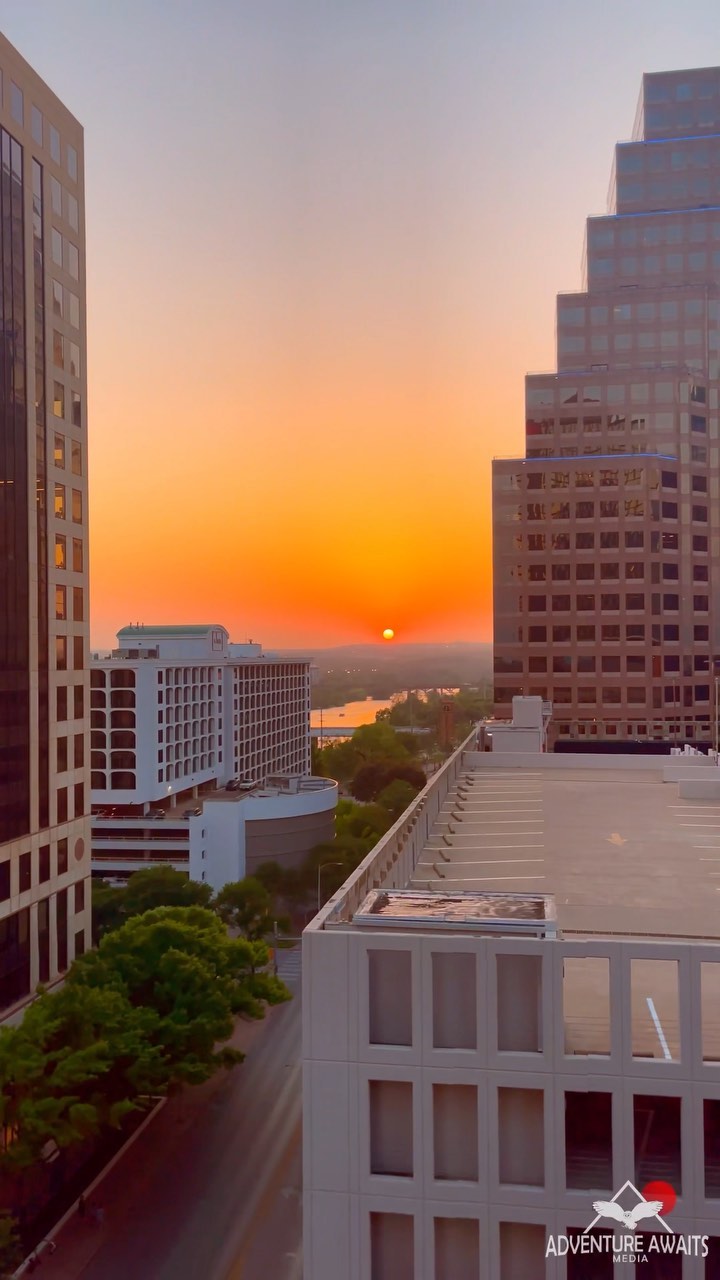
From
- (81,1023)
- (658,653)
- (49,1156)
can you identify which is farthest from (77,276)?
(658,653)

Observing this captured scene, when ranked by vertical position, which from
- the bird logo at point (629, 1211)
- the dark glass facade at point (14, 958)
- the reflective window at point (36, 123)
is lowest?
the dark glass facade at point (14, 958)

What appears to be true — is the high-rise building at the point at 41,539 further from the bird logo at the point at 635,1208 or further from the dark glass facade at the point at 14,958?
the bird logo at the point at 635,1208

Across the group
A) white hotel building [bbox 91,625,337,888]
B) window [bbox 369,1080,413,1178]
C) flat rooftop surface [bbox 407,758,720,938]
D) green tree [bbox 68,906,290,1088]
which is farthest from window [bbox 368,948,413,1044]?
white hotel building [bbox 91,625,337,888]

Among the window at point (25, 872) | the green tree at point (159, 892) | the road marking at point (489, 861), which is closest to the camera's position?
the road marking at point (489, 861)

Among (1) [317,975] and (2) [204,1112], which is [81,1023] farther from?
(1) [317,975]

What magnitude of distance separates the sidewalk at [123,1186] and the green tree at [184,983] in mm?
3089

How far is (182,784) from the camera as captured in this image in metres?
81.1

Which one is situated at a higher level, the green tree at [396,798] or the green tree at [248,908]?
the green tree at [396,798]

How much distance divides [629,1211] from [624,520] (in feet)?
264

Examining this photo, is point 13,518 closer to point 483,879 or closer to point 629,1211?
point 483,879

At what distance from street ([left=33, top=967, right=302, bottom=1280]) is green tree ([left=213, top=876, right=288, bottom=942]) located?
12825 millimetres

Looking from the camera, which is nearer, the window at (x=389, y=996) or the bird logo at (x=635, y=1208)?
the bird logo at (x=635, y=1208)

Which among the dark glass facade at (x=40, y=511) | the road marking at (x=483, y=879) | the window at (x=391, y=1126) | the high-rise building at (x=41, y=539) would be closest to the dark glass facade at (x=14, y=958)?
the high-rise building at (x=41, y=539)

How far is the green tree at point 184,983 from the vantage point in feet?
109
